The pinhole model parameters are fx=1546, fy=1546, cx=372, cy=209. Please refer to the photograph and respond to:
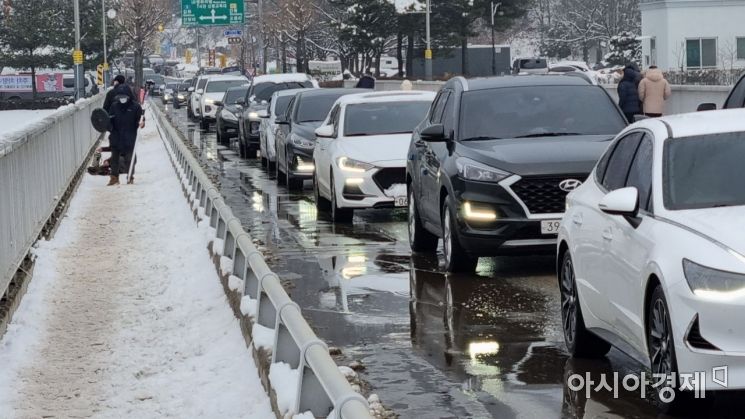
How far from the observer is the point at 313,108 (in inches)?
992

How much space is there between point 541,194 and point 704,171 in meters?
4.63

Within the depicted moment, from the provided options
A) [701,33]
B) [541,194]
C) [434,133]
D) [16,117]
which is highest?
[701,33]

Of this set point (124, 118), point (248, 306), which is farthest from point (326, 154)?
point (248, 306)

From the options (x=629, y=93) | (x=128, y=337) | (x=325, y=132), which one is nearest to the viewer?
(x=128, y=337)

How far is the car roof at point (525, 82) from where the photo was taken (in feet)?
46.2

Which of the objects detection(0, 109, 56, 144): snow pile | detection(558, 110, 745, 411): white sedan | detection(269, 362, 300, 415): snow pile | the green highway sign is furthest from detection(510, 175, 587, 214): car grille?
the green highway sign

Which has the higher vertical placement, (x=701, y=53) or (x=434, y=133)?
(x=701, y=53)

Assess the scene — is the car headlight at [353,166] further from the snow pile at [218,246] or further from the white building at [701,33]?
the white building at [701,33]

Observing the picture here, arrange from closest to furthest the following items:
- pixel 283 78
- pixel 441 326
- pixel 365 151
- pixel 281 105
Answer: pixel 441 326, pixel 365 151, pixel 281 105, pixel 283 78

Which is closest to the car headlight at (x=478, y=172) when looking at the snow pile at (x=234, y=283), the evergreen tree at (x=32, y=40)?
the snow pile at (x=234, y=283)

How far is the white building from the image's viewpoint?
6638 centimetres

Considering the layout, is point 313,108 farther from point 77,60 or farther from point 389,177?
point 77,60

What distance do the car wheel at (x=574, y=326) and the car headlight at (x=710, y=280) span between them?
2.05 meters

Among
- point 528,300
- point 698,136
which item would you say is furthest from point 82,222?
point 698,136
